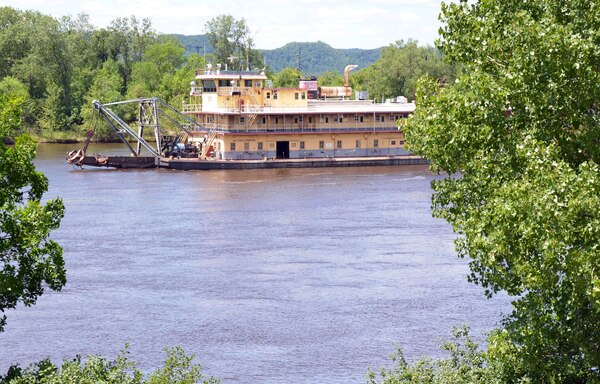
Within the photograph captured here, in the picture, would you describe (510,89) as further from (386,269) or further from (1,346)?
(386,269)

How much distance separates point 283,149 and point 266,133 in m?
2.23

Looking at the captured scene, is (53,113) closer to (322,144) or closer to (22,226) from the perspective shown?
(322,144)

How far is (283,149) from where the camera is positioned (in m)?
76.3

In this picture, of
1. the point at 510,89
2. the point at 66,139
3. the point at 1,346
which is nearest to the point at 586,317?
the point at 510,89

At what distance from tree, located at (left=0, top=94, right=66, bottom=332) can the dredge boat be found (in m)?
52.8

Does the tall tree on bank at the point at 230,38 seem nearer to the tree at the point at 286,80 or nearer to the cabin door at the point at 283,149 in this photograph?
the tree at the point at 286,80

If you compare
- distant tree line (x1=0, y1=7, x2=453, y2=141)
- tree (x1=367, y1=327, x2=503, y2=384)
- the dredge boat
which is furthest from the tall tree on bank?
tree (x1=367, y1=327, x2=503, y2=384)

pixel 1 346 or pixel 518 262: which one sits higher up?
pixel 518 262

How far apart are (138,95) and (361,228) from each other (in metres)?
67.5

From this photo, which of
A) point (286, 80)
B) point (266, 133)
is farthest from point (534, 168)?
point (286, 80)

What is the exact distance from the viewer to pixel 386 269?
1479 inches

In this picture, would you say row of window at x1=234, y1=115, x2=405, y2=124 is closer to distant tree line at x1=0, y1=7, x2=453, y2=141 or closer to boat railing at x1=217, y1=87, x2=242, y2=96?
boat railing at x1=217, y1=87, x2=242, y2=96

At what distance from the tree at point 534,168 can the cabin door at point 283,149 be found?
5584 centimetres

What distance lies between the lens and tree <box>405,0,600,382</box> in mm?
16219
